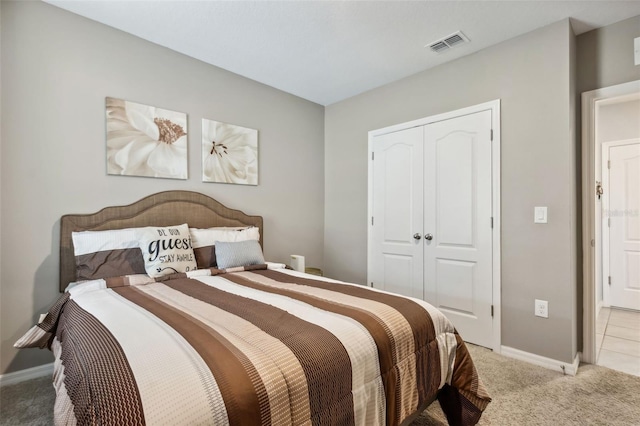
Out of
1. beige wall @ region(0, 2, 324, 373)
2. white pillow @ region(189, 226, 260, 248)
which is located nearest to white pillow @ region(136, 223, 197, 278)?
white pillow @ region(189, 226, 260, 248)

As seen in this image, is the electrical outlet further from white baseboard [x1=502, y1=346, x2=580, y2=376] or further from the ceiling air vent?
the ceiling air vent

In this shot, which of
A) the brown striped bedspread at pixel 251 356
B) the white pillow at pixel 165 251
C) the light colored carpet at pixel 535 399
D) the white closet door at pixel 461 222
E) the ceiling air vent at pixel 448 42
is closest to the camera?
the brown striped bedspread at pixel 251 356

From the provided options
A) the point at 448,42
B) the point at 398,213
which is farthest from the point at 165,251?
the point at 448,42

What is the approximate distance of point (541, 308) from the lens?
93.2 inches

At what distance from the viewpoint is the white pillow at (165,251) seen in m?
2.11

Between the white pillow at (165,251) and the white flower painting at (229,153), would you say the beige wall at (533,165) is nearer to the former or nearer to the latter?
the white flower painting at (229,153)

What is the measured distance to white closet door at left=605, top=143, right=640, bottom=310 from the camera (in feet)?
11.8

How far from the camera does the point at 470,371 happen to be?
157 cm

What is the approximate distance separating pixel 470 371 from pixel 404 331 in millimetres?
523

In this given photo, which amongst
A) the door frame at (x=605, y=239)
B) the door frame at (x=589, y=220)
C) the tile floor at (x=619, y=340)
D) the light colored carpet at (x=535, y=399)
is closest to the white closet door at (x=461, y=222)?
the light colored carpet at (x=535, y=399)

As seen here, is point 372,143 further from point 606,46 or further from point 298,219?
point 606,46

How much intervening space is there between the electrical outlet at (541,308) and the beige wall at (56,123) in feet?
9.67

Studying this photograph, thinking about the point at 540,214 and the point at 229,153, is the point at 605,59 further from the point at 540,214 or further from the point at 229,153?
the point at 229,153

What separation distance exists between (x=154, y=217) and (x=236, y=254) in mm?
789
